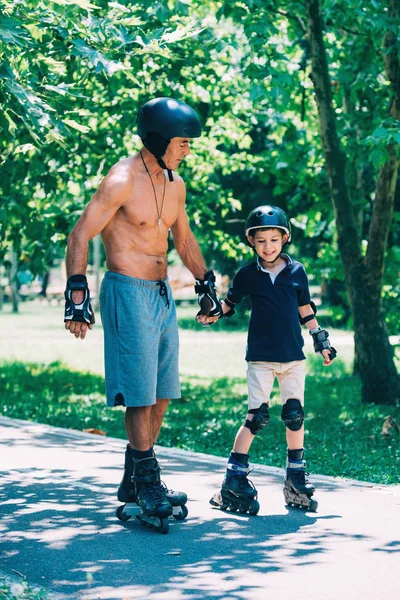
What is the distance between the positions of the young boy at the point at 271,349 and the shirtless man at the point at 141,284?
0.42 m

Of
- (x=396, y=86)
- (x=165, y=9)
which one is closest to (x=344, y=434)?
(x=396, y=86)

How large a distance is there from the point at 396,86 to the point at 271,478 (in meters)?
4.79

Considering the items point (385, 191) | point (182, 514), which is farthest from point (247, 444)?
point (385, 191)

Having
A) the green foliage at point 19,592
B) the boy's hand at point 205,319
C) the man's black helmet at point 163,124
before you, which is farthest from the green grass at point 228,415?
the green foliage at point 19,592

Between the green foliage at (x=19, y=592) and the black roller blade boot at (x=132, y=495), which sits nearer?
the green foliage at (x=19, y=592)

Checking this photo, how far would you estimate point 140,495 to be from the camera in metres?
5.73

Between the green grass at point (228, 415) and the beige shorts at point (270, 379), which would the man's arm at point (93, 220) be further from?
the green grass at point (228, 415)

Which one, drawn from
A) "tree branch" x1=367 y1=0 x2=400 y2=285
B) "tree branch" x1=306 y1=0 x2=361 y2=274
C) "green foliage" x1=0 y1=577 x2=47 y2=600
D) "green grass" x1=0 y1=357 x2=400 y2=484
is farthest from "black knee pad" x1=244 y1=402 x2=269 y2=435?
"tree branch" x1=306 y1=0 x2=361 y2=274

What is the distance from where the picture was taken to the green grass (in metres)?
8.41

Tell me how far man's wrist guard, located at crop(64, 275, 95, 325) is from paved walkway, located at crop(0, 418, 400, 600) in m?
1.12

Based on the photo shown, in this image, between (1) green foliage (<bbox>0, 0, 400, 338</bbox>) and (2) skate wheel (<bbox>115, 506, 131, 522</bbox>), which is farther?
(1) green foliage (<bbox>0, 0, 400, 338</bbox>)

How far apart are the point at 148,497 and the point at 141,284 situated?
3.72 ft

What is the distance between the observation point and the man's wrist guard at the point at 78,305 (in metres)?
5.50

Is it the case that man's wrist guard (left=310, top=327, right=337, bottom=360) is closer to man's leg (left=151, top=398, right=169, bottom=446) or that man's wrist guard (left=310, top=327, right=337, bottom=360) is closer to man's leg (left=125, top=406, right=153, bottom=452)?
man's leg (left=151, top=398, right=169, bottom=446)
